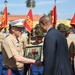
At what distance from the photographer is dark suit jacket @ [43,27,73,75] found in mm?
3895

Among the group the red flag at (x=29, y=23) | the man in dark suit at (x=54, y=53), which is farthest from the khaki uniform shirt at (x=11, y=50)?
the red flag at (x=29, y=23)

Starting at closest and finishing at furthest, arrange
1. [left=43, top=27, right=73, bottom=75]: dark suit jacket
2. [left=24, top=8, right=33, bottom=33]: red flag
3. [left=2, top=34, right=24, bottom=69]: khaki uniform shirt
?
[left=43, top=27, right=73, bottom=75]: dark suit jacket < [left=2, top=34, right=24, bottom=69]: khaki uniform shirt < [left=24, top=8, right=33, bottom=33]: red flag

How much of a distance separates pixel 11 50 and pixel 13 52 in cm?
4

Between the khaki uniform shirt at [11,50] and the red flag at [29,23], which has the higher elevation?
the khaki uniform shirt at [11,50]

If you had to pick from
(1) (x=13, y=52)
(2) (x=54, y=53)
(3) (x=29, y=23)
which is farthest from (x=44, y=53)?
(3) (x=29, y=23)

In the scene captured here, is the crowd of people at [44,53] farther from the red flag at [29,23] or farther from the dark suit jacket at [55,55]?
the red flag at [29,23]

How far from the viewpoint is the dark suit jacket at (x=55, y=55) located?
3895 mm

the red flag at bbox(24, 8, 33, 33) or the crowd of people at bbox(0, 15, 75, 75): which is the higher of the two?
the crowd of people at bbox(0, 15, 75, 75)

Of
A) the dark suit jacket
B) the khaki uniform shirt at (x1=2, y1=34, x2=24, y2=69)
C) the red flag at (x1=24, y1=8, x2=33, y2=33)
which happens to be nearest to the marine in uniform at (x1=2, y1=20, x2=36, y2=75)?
the khaki uniform shirt at (x1=2, y1=34, x2=24, y2=69)

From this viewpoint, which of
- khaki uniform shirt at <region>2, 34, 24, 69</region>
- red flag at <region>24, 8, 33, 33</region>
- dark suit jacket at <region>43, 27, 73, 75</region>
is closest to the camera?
dark suit jacket at <region>43, 27, 73, 75</region>

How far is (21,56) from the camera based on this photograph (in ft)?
14.8

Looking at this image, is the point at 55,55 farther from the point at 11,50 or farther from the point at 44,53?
the point at 11,50

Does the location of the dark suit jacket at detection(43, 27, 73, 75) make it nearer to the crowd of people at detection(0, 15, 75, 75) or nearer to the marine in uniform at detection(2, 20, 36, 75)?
the crowd of people at detection(0, 15, 75, 75)

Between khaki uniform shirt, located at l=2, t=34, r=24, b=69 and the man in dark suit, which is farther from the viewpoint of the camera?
khaki uniform shirt, located at l=2, t=34, r=24, b=69
